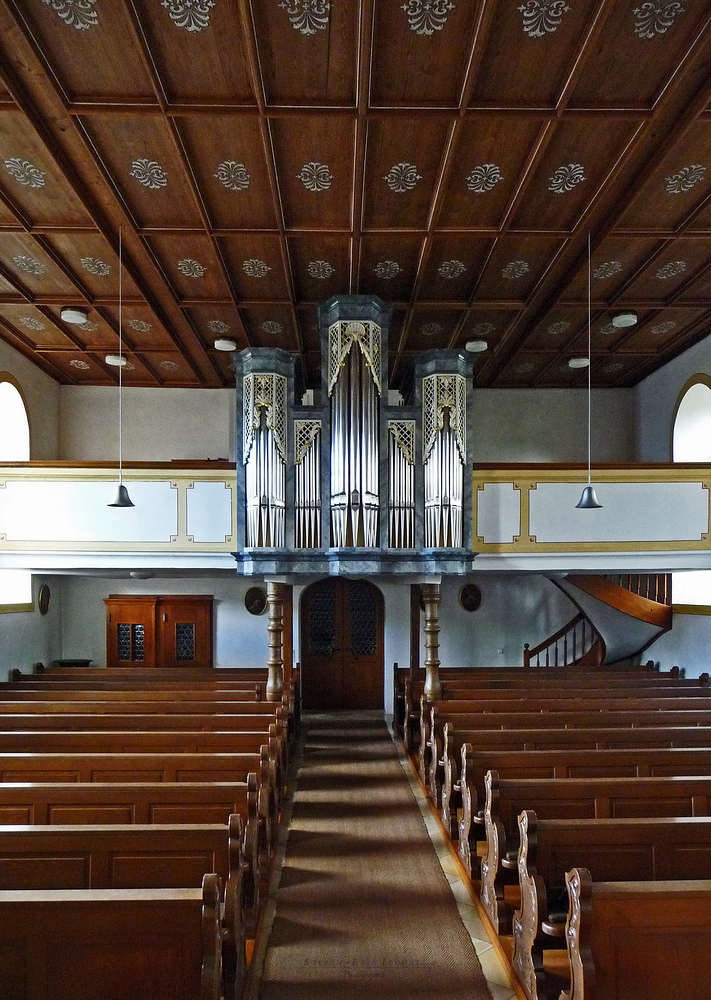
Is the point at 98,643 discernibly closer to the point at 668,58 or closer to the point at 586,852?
the point at 586,852

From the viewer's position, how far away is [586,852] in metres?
3.71

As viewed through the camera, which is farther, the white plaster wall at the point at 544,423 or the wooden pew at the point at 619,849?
the white plaster wall at the point at 544,423

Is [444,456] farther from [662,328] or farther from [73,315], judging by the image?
[73,315]

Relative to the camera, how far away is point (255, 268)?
25.6ft

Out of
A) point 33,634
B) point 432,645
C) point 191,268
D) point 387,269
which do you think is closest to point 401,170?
point 387,269

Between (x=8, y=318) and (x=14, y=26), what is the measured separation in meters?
5.62

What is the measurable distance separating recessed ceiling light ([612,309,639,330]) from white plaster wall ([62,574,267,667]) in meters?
7.45

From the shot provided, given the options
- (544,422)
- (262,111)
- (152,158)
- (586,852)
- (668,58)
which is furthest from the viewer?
(544,422)

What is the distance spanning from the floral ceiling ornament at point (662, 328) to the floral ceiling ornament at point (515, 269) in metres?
2.84

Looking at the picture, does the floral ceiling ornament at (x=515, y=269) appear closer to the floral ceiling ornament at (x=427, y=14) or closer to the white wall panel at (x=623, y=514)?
the white wall panel at (x=623, y=514)

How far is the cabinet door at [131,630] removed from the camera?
1291 cm

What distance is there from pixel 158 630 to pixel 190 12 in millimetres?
10589

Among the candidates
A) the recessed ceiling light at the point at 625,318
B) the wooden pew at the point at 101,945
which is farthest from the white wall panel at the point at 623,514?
the wooden pew at the point at 101,945

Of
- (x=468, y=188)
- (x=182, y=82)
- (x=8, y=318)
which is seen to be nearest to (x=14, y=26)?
(x=182, y=82)
